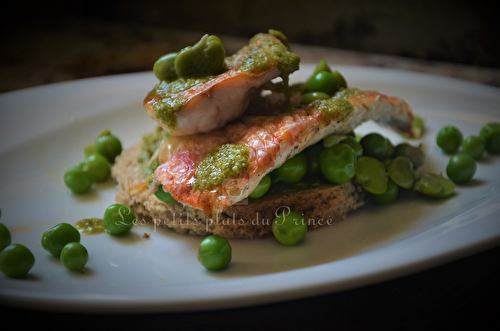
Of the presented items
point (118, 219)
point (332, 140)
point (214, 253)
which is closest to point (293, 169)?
point (332, 140)

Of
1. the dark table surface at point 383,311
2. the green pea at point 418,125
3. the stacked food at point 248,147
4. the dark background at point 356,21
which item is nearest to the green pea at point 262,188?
the stacked food at point 248,147

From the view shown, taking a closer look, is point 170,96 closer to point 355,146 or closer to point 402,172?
point 355,146

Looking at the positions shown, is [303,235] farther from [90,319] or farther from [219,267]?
[90,319]

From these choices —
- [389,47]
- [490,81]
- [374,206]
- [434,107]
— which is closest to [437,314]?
[374,206]

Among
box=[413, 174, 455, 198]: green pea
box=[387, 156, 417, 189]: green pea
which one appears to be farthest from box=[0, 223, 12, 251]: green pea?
box=[413, 174, 455, 198]: green pea

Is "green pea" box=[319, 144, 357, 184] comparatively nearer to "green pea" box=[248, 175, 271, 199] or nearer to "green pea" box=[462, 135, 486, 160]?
"green pea" box=[248, 175, 271, 199]
